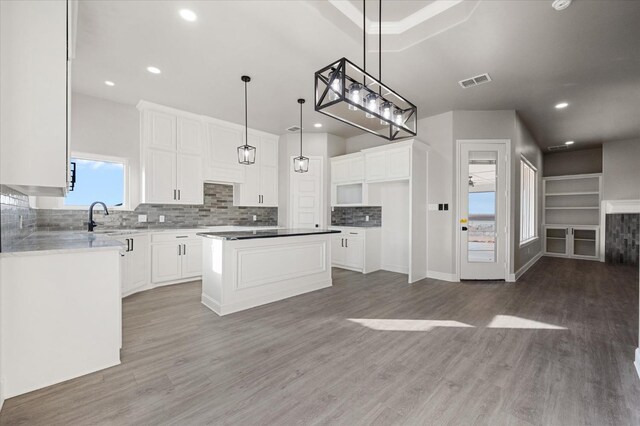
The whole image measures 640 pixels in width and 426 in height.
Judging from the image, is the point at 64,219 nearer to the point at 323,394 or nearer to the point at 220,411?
the point at 220,411

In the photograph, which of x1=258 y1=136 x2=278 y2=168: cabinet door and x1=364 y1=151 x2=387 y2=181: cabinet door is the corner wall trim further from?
x1=258 y1=136 x2=278 y2=168: cabinet door

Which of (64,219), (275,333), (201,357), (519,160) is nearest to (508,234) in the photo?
(519,160)

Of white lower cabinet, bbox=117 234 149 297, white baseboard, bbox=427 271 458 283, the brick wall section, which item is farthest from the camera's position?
the brick wall section

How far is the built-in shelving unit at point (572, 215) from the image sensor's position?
24.6ft

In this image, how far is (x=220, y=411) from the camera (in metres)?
1.73

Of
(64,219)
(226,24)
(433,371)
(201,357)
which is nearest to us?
(433,371)

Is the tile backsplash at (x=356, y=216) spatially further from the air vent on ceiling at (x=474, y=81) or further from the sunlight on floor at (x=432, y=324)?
the sunlight on floor at (x=432, y=324)

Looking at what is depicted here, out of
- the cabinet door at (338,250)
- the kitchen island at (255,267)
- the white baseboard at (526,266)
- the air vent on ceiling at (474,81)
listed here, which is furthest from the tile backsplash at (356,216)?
the air vent on ceiling at (474,81)

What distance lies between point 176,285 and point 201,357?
2698 millimetres

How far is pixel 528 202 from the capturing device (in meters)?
6.62

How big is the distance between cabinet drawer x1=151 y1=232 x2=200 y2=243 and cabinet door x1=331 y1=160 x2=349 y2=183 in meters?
3.20

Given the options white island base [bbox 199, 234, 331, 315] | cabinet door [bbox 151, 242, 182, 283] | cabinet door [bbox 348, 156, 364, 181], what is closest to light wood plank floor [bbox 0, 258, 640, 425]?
white island base [bbox 199, 234, 331, 315]

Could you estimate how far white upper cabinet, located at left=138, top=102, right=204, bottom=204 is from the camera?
4.74m

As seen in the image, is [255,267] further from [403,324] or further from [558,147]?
[558,147]
